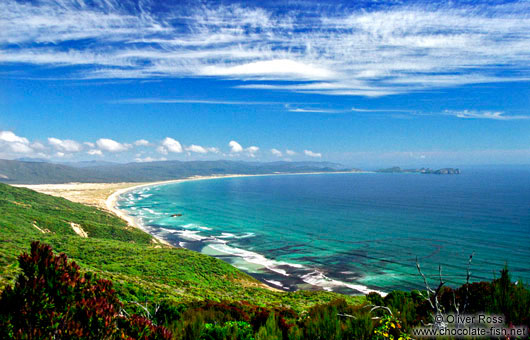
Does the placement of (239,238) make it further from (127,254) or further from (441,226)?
(441,226)

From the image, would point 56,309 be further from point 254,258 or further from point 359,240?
point 359,240

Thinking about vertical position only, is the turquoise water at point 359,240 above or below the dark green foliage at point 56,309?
below

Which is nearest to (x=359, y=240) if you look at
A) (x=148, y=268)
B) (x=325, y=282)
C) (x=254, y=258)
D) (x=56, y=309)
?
(x=254, y=258)

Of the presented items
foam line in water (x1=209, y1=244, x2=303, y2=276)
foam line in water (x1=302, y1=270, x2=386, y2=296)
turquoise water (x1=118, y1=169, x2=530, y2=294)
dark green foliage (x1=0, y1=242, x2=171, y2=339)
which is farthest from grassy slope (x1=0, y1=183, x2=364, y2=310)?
dark green foliage (x1=0, y1=242, x2=171, y2=339)

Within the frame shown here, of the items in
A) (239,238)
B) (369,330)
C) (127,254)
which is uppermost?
(369,330)

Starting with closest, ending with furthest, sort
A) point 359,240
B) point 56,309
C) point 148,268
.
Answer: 1. point 56,309
2. point 148,268
3. point 359,240

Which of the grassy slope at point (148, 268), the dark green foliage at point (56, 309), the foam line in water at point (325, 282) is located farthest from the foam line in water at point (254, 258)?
the dark green foliage at point (56, 309)

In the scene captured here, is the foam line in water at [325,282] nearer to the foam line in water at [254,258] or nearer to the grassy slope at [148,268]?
the foam line in water at [254,258]

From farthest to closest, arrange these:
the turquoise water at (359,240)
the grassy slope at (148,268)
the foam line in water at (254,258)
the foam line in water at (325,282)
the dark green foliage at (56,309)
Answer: the foam line in water at (254,258), the turquoise water at (359,240), the foam line in water at (325,282), the grassy slope at (148,268), the dark green foliage at (56,309)

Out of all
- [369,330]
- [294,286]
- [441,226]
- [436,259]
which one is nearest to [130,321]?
[369,330]
